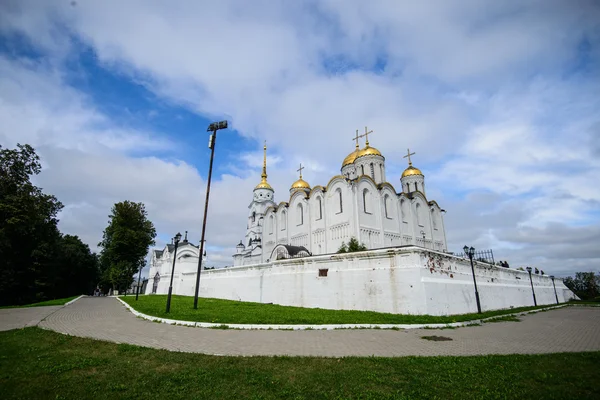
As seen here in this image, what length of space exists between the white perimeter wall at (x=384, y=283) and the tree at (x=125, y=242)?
18.4 metres

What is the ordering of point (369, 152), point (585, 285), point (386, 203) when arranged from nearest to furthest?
point (386, 203) < point (369, 152) < point (585, 285)

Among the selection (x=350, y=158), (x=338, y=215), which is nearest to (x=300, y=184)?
(x=350, y=158)

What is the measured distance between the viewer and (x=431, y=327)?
37.8 ft

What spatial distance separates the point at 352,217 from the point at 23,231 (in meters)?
28.3

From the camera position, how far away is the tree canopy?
23.2 m

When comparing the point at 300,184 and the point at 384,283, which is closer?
the point at 384,283

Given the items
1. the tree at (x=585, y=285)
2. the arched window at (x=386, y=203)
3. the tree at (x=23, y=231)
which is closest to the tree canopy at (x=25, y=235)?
the tree at (x=23, y=231)

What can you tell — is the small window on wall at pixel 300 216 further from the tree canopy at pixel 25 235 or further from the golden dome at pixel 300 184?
the tree canopy at pixel 25 235

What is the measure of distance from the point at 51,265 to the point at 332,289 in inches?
1260

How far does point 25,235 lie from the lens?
26.8 meters

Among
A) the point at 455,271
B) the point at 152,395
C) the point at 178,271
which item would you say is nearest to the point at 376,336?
the point at 152,395

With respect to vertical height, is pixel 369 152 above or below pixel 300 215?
above

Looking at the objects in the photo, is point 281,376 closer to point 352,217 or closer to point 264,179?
point 352,217

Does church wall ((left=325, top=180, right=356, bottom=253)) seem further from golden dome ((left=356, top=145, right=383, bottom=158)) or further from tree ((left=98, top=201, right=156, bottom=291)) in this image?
tree ((left=98, top=201, right=156, bottom=291))
